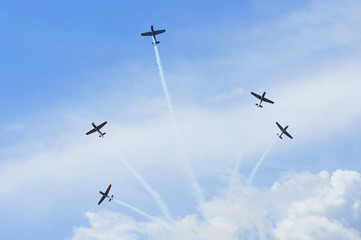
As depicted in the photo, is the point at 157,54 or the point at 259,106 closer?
the point at 157,54

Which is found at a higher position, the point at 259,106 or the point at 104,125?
the point at 259,106

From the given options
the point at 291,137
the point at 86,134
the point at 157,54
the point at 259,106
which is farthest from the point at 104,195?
the point at 291,137

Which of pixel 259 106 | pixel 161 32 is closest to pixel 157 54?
pixel 161 32

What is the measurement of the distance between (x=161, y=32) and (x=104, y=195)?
270ft

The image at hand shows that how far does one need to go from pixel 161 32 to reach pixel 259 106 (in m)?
56.0

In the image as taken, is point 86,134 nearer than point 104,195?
Yes

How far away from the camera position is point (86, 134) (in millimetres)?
167750

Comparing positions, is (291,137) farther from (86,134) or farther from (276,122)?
(86,134)

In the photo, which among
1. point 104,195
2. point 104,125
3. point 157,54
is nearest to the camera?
point 157,54

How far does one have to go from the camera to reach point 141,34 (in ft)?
535

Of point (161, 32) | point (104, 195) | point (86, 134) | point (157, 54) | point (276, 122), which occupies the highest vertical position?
point (276, 122)

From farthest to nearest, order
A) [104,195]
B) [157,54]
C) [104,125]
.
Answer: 1. [104,195]
2. [104,125]
3. [157,54]

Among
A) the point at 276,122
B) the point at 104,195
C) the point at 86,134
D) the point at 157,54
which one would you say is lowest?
the point at 104,195

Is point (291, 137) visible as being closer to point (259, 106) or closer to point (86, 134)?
point (259, 106)
